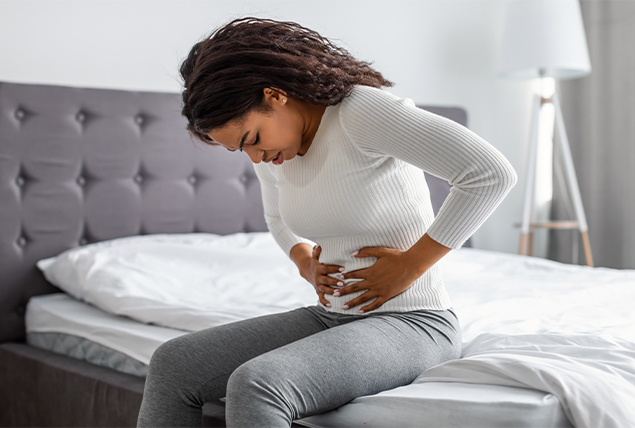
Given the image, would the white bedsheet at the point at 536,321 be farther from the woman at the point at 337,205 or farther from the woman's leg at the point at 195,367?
the woman's leg at the point at 195,367

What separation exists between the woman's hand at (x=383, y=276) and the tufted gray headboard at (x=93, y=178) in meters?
1.30

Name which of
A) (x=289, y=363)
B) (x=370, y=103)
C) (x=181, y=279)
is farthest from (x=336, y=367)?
(x=181, y=279)

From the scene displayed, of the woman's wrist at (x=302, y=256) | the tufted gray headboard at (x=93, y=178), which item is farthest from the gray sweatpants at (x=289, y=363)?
the tufted gray headboard at (x=93, y=178)

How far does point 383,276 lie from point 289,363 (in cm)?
26

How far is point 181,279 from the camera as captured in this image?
75.0 inches

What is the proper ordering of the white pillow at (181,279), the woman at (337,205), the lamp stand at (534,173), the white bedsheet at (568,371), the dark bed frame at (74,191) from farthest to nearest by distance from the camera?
the lamp stand at (534,173), the dark bed frame at (74,191), the white pillow at (181,279), the woman at (337,205), the white bedsheet at (568,371)

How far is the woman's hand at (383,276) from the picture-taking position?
1080mm

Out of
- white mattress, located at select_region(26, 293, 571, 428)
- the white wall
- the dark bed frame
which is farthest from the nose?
the dark bed frame

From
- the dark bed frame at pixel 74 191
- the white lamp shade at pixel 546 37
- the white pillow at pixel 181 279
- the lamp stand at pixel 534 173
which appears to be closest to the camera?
the white pillow at pixel 181 279

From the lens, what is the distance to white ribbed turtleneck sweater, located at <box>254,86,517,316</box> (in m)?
1.01

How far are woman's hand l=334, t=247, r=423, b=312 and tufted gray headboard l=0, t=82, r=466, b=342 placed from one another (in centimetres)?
130

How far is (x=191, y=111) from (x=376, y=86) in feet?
1.14

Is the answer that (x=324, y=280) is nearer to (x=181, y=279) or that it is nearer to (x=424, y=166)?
(x=424, y=166)

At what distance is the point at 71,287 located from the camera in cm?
189
